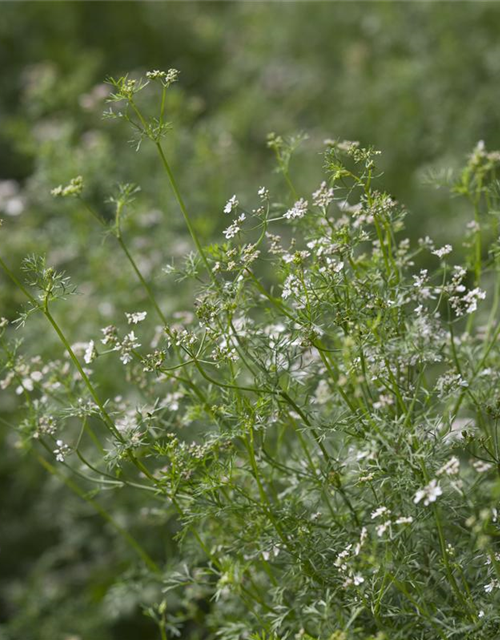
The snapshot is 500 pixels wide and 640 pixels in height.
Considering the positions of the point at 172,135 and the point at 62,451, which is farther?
the point at 172,135

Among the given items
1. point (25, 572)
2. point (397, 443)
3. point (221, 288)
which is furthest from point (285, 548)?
point (25, 572)

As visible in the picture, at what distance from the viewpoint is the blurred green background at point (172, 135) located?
2.72 m

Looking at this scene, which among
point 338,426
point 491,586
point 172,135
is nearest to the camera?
point 491,586

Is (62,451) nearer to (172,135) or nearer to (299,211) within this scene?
(299,211)

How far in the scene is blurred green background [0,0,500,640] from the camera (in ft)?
8.94

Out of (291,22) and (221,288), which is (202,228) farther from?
(291,22)

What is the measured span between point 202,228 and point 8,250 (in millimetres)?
1009

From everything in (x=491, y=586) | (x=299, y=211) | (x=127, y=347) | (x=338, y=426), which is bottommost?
(x=491, y=586)

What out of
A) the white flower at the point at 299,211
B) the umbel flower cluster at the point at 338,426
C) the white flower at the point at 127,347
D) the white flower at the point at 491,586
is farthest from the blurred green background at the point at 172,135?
the white flower at the point at 299,211

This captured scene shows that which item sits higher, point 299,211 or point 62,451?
point 299,211

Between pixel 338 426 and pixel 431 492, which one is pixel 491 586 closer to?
pixel 431 492

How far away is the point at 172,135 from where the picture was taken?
325cm

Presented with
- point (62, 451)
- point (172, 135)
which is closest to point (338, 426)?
point (62, 451)

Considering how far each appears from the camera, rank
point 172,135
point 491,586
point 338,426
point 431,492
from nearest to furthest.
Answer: point 431,492 < point 491,586 < point 338,426 < point 172,135
